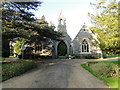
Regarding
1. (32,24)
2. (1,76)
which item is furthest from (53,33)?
(1,76)

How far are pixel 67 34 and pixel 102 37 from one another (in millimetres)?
14027

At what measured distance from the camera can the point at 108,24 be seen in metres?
8.58

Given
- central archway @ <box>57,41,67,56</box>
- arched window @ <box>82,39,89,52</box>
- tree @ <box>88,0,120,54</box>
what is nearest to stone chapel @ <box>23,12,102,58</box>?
arched window @ <box>82,39,89,52</box>

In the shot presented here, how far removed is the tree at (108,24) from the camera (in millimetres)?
8338

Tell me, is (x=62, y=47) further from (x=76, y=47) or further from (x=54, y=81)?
(x=54, y=81)

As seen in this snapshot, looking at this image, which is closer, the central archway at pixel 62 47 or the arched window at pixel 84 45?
the arched window at pixel 84 45

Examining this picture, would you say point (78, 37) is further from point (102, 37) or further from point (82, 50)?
point (102, 37)

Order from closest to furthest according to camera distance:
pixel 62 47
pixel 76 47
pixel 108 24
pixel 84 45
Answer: pixel 108 24 < pixel 76 47 < pixel 84 45 < pixel 62 47

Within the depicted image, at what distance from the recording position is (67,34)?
907 inches

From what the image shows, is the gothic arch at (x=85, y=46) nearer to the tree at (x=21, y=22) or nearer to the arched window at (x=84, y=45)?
the arched window at (x=84, y=45)

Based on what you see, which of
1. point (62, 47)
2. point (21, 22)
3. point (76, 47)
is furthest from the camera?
point (62, 47)

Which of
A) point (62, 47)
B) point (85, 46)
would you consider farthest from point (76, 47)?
point (62, 47)

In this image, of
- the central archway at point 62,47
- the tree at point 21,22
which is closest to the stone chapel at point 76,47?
the central archway at point 62,47

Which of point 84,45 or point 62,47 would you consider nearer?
point 84,45
